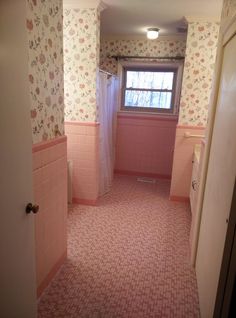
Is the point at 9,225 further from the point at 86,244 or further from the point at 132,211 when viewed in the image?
the point at 132,211

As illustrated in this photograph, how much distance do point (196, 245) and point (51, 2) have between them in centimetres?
218

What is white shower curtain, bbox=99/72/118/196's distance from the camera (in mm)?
3342

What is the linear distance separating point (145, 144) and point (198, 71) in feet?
5.70

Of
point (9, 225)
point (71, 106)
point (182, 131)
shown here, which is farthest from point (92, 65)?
point (9, 225)

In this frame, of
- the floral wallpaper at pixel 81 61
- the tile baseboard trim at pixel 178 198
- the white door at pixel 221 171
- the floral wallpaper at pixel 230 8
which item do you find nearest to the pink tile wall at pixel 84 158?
the floral wallpaper at pixel 81 61

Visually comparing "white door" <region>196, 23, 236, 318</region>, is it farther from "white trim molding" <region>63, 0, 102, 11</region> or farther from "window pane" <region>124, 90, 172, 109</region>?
"window pane" <region>124, 90, 172, 109</region>

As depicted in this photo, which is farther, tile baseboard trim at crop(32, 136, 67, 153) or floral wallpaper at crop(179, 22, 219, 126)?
floral wallpaper at crop(179, 22, 219, 126)

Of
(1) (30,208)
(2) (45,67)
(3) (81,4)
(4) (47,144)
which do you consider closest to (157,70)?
(3) (81,4)

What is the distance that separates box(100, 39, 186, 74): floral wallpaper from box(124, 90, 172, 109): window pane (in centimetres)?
53

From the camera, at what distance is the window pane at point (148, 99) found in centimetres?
447

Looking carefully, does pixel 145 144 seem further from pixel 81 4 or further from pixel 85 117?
pixel 81 4

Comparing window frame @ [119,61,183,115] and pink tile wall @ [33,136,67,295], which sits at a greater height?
window frame @ [119,61,183,115]

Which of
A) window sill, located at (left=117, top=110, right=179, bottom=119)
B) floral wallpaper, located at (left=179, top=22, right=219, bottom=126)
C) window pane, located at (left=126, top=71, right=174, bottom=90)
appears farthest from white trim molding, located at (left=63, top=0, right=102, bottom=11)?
window sill, located at (left=117, top=110, right=179, bottom=119)

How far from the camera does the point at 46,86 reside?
169cm
